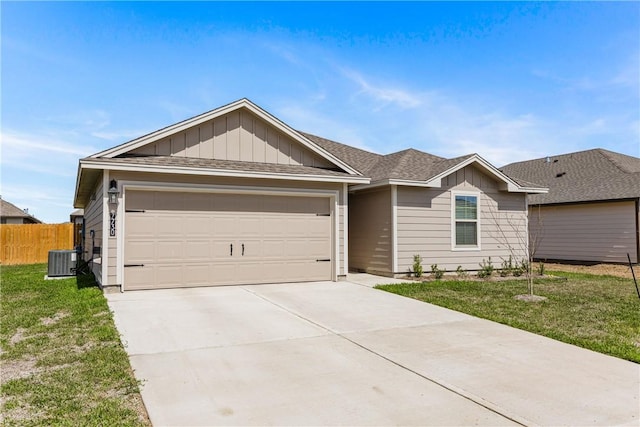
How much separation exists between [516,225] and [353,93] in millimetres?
6994

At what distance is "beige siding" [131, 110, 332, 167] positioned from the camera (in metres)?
10.2

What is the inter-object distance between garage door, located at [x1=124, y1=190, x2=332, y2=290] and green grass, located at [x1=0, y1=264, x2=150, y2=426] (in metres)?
1.59

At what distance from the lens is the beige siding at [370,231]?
1256 cm

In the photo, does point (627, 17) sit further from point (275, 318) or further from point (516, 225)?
point (275, 318)

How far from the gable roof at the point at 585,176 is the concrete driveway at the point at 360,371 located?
45.6 feet

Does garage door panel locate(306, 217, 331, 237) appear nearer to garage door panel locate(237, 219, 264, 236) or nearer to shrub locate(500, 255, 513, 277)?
garage door panel locate(237, 219, 264, 236)

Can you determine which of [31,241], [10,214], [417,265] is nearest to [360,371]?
[417,265]

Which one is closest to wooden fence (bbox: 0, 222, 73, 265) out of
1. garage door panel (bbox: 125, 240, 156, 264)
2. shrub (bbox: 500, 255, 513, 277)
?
garage door panel (bbox: 125, 240, 156, 264)

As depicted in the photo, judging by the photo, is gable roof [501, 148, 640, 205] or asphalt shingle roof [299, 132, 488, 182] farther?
gable roof [501, 148, 640, 205]

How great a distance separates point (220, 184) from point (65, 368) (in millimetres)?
6094

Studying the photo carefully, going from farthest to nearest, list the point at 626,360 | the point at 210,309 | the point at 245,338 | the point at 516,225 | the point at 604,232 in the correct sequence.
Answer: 1. the point at 604,232
2. the point at 516,225
3. the point at 210,309
4. the point at 245,338
5. the point at 626,360

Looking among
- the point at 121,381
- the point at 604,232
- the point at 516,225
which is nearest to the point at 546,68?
the point at 516,225

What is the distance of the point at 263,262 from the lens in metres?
10.7

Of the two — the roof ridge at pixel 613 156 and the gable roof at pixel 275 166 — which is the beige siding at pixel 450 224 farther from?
the roof ridge at pixel 613 156
